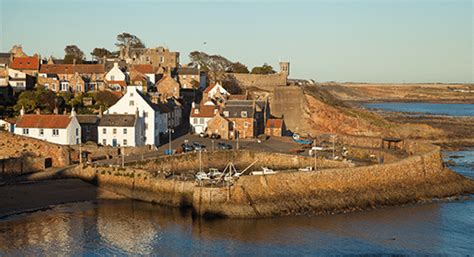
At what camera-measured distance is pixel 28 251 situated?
89.5ft

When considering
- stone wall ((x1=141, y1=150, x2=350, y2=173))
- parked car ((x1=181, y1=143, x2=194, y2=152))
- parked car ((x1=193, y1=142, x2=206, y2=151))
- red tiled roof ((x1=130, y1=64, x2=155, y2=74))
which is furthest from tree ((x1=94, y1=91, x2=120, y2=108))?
stone wall ((x1=141, y1=150, x2=350, y2=173))

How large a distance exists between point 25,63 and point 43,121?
75.5 ft

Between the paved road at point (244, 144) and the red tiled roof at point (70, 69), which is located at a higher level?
the red tiled roof at point (70, 69)

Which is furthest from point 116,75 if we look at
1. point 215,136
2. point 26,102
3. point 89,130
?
point 89,130

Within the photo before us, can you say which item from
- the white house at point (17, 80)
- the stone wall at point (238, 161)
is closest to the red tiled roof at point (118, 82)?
the white house at point (17, 80)

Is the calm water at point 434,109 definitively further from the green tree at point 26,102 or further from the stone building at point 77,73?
the green tree at point 26,102

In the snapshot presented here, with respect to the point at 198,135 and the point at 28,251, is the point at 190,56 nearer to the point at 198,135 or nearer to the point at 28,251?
the point at 198,135

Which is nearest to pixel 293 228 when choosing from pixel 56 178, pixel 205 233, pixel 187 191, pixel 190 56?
pixel 205 233

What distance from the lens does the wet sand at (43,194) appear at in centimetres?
3425

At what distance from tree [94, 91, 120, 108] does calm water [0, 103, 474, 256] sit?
2231cm

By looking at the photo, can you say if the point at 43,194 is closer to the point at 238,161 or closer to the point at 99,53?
the point at 238,161

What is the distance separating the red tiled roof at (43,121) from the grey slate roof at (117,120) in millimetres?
2690

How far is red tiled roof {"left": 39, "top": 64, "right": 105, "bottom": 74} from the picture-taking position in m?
66.8

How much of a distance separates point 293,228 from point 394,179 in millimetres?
10333
